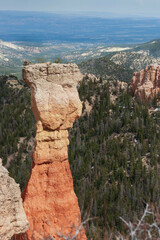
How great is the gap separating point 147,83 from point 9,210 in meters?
69.8

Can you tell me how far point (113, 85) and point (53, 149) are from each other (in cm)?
7578

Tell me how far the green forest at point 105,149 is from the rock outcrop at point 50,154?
19212 millimetres

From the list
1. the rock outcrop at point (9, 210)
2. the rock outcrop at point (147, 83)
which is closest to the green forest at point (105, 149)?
the rock outcrop at point (147, 83)

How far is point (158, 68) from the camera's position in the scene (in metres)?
77.6

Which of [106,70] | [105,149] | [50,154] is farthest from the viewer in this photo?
[106,70]

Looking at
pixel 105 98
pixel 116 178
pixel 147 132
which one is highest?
pixel 105 98

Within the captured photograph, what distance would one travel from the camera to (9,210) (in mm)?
9977

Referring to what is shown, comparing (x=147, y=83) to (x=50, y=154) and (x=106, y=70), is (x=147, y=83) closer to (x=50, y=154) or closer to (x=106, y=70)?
(x=50, y=154)

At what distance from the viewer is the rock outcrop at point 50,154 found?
15875 mm

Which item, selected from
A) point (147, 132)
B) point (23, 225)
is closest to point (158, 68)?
point (147, 132)

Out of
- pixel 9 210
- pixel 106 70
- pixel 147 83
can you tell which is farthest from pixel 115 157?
pixel 106 70

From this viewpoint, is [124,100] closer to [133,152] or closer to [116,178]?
[133,152]

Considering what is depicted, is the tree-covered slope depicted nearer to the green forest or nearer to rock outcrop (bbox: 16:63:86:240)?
the green forest

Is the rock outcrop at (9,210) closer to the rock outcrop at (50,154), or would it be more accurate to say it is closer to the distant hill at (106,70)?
the rock outcrop at (50,154)
